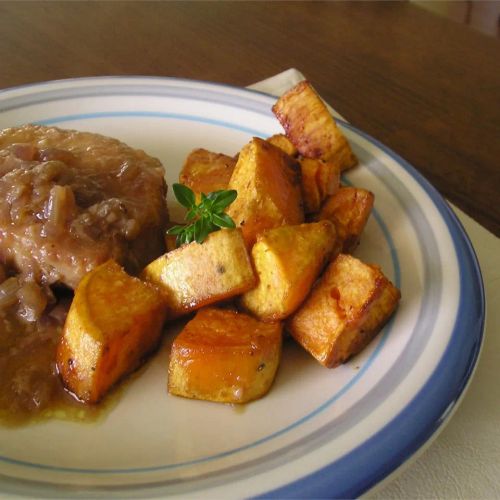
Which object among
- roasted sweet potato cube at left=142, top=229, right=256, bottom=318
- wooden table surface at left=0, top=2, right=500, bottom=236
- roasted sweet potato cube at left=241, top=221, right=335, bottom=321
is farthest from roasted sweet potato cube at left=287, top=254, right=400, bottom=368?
wooden table surface at left=0, top=2, right=500, bottom=236

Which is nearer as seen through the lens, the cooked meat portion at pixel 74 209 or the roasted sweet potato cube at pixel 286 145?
the cooked meat portion at pixel 74 209

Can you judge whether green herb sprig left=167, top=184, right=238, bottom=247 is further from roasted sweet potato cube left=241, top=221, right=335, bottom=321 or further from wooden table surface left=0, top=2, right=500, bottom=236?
wooden table surface left=0, top=2, right=500, bottom=236

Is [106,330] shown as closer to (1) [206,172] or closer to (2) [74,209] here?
(2) [74,209]

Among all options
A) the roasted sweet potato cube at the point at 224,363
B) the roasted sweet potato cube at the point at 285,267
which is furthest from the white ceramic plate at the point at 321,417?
the roasted sweet potato cube at the point at 285,267

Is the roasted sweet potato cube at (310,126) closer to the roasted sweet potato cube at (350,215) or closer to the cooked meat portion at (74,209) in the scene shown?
the roasted sweet potato cube at (350,215)

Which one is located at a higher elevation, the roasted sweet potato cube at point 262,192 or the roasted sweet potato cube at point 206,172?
the roasted sweet potato cube at point 262,192

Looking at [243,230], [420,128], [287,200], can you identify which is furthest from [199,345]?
[420,128]
